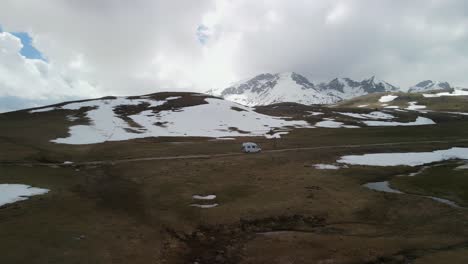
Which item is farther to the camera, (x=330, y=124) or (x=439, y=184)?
(x=330, y=124)

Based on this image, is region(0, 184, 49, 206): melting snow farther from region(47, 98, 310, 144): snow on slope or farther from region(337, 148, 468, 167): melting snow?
region(47, 98, 310, 144): snow on slope

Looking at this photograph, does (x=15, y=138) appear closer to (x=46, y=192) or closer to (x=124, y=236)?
(x=46, y=192)

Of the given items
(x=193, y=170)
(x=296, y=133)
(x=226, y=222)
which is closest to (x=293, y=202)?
(x=226, y=222)

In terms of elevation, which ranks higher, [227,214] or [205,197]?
[205,197]

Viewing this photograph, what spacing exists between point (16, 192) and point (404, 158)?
220 feet

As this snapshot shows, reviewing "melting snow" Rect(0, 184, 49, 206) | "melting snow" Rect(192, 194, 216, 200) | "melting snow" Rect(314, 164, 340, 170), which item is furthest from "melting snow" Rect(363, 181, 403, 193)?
"melting snow" Rect(0, 184, 49, 206)

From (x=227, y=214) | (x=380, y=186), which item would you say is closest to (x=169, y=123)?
(x=380, y=186)

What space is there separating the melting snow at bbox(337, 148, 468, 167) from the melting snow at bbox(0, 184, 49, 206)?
5173cm

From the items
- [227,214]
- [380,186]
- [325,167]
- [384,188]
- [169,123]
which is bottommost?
[227,214]

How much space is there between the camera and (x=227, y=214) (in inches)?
1416

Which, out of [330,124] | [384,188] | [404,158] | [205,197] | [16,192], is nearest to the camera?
[16,192]

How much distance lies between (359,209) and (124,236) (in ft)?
81.2

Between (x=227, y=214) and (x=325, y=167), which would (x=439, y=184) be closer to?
(x=325, y=167)

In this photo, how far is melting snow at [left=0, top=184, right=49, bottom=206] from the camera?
123 ft
